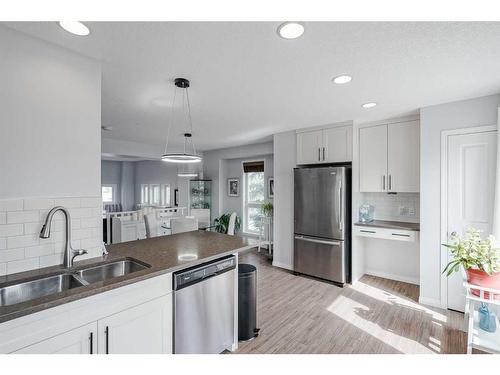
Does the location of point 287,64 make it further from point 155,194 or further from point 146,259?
point 155,194

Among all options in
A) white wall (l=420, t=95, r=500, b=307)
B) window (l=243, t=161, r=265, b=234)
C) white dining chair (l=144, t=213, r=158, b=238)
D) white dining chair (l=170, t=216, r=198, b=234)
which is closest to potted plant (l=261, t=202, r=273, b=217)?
window (l=243, t=161, r=265, b=234)

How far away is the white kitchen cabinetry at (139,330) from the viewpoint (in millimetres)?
1321

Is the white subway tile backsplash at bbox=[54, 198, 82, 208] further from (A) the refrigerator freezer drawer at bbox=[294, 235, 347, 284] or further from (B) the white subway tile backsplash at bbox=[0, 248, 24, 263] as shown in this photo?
(A) the refrigerator freezer drawer at bbox=[294, 235, 347, 284]

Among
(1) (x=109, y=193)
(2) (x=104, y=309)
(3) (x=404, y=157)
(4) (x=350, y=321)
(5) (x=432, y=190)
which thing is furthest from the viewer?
(1) (x=109, y=193)

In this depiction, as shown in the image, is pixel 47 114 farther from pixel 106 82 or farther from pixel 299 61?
pixel 299 61

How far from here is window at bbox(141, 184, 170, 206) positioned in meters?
8.16

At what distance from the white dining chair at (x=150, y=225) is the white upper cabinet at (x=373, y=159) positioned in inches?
151

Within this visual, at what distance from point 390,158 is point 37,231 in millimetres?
3859

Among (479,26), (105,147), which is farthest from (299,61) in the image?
(105,147)

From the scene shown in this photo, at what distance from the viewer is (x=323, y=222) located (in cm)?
352

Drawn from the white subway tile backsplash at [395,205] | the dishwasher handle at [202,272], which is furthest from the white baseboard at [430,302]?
the dishwasher handle at [202,272]

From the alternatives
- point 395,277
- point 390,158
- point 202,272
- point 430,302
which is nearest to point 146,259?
point 202,272

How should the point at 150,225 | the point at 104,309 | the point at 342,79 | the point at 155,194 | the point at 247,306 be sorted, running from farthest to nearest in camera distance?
the point at 155,194
the point at 150,225
the point at 247,306
the point at 342,79
the point at 104,309

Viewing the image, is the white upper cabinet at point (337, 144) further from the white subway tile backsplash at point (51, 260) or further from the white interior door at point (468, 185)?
the white subway tile backsplash at point (51, 260)
